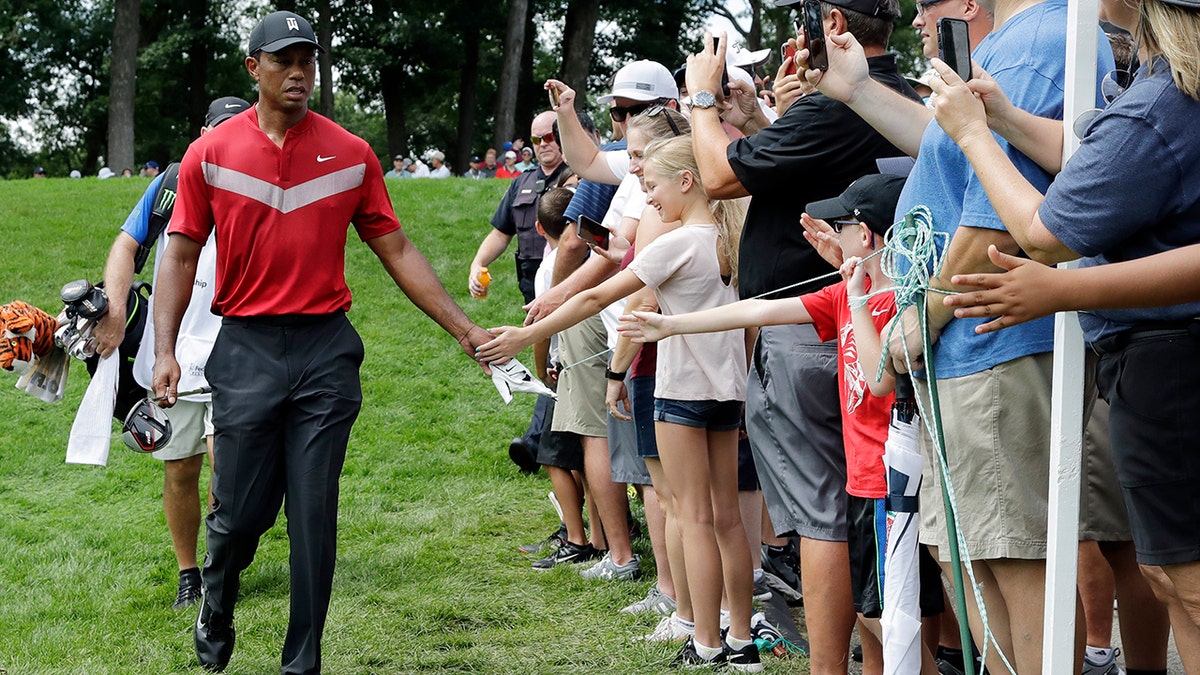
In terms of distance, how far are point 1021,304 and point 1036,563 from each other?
2.76 ft

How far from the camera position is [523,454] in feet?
28.3

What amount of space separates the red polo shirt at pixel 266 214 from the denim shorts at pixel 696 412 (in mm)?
1332

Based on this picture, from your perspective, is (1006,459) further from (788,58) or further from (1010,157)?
(788,58)

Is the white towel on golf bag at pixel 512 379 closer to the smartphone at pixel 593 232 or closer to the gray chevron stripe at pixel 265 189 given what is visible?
the smartphone at pixel 593 232

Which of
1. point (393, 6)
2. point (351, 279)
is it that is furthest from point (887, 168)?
point (393, 6)

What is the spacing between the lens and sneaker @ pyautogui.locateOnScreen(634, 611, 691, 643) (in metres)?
5.12

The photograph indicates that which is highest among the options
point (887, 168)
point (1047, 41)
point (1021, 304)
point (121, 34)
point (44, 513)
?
point (121, 34)

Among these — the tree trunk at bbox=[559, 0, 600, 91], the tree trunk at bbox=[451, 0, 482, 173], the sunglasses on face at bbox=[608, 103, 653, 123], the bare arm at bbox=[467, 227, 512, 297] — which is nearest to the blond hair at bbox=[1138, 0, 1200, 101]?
the sunglasses on face at bbox=[608, 103, 653, 123]

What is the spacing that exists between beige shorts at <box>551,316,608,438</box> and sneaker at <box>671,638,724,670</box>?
1749 millimetres

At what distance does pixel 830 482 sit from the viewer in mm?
4000

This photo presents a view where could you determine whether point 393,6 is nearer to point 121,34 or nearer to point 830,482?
point 121,34

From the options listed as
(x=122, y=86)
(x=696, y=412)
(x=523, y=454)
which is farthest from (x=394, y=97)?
(x=696, y=412)

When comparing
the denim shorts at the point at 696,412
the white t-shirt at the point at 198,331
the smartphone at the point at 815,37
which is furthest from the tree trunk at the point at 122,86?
the smartphone at the point at 815,37

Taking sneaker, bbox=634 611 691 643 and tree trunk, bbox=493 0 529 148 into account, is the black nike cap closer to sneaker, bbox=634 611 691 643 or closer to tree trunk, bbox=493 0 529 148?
sneaker, bbox=634 611 691 643
